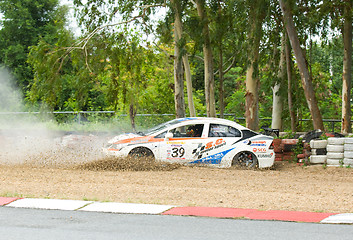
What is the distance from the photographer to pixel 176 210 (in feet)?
29.2

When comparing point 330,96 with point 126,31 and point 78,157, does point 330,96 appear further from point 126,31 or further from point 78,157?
point 78,157

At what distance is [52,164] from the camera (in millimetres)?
16000

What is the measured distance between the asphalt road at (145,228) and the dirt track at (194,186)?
4.54 feet

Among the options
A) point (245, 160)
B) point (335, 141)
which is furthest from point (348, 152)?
point (245, 160)

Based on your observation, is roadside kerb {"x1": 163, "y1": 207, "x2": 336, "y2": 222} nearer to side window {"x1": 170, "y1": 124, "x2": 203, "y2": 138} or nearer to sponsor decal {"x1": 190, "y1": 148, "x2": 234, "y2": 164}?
sponsor decal {"x1": 190, "y1": 148, "x2": 234, "y2": 164}

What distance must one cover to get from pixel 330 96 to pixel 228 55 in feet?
27.2

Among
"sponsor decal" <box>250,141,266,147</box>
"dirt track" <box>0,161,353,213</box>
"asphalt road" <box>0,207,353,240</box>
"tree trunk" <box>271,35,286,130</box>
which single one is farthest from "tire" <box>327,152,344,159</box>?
"asphalt road" <box>0,207,353,240</box>

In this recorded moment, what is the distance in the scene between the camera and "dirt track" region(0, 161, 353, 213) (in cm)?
999

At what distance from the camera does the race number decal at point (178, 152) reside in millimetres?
16047

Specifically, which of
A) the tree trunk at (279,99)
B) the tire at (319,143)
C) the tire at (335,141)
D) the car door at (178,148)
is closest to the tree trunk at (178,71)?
the tree trunk at (279,99)

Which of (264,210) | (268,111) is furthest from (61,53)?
(268,111)

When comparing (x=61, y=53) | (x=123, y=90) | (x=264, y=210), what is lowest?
(x=264, y=210)

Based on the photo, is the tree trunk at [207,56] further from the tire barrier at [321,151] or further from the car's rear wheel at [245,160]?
the car's rear wheel at [245,160]

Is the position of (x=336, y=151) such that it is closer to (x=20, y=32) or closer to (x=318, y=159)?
(x=318, y=159)
